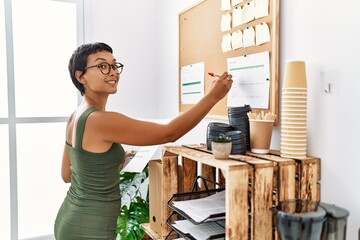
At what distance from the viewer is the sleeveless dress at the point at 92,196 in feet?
4.20

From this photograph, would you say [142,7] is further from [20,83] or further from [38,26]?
[20,83]

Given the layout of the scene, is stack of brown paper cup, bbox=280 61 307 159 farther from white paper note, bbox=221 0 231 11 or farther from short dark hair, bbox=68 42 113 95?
short dark hair, bbox=68 42 113 95

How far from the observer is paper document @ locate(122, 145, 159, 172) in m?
1.69

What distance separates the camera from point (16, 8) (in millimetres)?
2316

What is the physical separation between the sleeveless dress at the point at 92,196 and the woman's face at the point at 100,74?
0.80ft

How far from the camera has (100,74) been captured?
129 centimetres

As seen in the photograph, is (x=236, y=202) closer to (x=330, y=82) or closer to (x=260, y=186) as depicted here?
(x=260, y=186)

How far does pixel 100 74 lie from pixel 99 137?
273 millimetres

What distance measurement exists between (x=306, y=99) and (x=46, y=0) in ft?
6.99

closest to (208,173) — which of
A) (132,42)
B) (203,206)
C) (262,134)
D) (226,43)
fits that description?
(203,206)

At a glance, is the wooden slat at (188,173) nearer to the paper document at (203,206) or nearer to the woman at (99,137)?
the paper document at (203,206)

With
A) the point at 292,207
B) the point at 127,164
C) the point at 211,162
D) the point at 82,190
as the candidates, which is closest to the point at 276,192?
the point at 292,207

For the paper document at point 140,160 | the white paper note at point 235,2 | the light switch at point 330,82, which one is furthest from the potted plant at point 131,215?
the light switch at point 330,82

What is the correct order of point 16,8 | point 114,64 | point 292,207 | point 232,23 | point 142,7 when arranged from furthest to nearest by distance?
point 142,7 → point 16,8 → point 232,23 → point 114,64 → point 292,207
